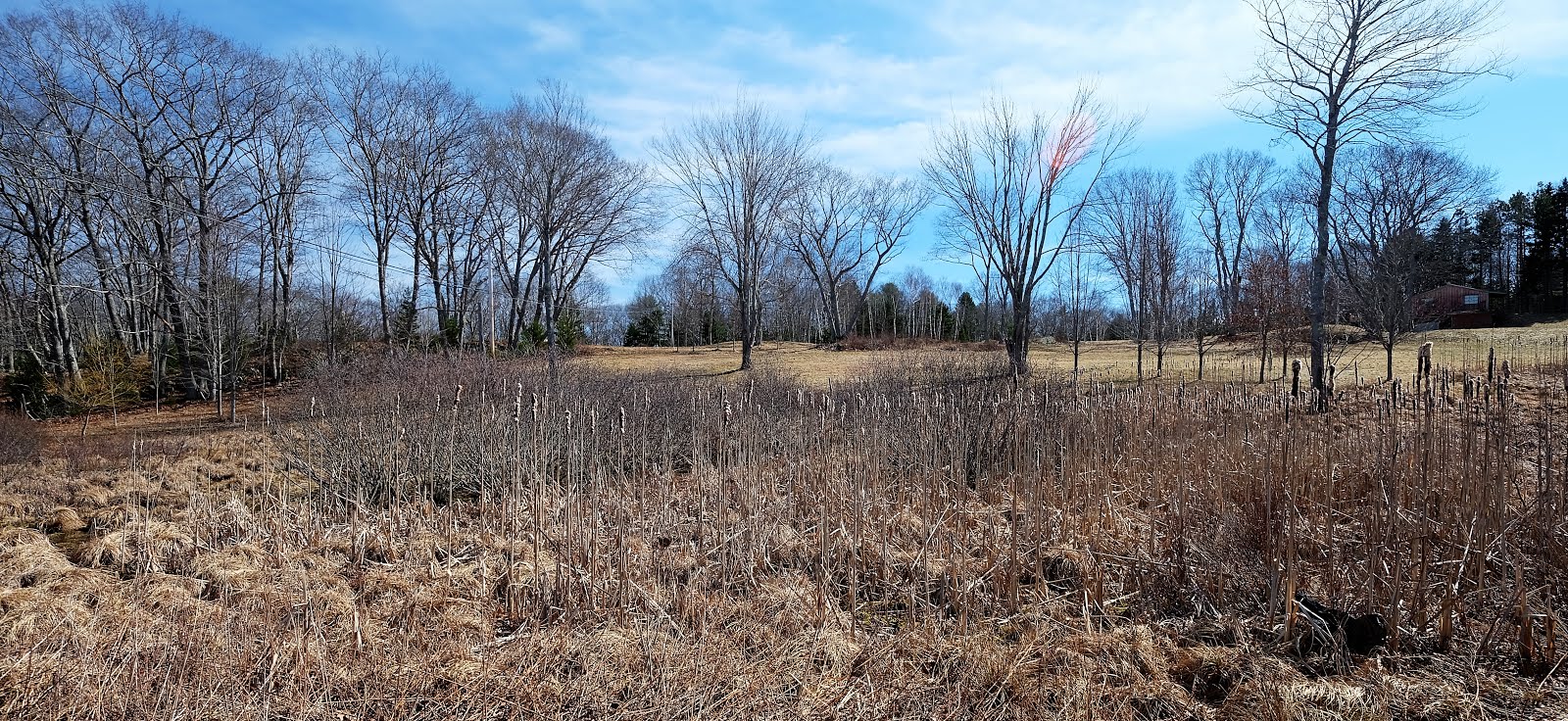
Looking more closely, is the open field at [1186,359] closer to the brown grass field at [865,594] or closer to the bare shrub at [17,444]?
the brown grass field at [865,594]

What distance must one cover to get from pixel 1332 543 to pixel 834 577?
8.26 feet

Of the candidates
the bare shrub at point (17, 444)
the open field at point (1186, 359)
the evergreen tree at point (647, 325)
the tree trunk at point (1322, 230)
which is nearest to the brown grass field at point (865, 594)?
the bare shrub at point (17, 444)

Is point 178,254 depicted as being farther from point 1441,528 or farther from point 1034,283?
point 1441,528

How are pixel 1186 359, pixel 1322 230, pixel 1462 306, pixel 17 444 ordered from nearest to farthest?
pixel 17 444 < pixel 1322 230 < pixel 1186 359 < pixel 1462 306

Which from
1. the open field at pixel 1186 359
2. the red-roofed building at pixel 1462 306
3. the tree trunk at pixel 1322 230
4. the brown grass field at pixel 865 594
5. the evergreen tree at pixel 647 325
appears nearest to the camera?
the brown grass field at pixel 865 594

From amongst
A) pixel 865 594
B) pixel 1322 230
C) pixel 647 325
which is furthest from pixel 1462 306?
pixel 865 594

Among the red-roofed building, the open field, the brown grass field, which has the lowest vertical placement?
the brown grass field

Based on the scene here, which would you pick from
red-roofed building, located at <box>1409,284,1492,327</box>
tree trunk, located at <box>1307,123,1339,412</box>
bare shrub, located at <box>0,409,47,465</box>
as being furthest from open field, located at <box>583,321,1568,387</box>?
bare shrub, located at <box>0,409,47,465</box>

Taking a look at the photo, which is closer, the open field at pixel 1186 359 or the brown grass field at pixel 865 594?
the brown grass field at pixel 865 594

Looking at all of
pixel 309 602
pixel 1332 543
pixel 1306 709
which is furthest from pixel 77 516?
pixel 1332 543

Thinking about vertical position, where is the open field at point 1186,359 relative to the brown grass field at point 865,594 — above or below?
above

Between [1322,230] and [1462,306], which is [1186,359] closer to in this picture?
[1322,230]

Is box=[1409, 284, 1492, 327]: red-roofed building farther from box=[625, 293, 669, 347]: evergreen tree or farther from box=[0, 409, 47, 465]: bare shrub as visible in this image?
box=[0, 409, 47, 465]: bare shrub

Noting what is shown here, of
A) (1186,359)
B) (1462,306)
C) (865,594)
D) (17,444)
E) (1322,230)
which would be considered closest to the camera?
(865,594)
